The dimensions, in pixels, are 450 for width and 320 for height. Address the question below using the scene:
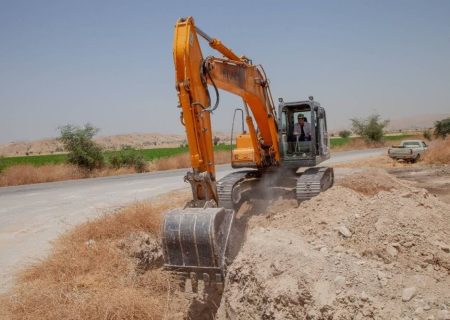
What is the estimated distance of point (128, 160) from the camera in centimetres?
2808

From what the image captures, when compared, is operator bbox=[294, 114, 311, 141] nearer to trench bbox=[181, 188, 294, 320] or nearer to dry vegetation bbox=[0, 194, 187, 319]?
trench bbox=[181, 188, 294, 320]

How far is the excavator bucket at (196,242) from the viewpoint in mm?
5430

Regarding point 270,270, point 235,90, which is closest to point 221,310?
point 270,270

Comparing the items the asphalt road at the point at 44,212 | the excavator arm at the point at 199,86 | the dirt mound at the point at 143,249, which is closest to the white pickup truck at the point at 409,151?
the asphalt road at the point at 44,212

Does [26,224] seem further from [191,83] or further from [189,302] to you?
[191,83]

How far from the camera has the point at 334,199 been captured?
291 inches

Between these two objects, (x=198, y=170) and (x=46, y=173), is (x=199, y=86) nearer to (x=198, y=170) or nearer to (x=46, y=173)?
(x=198, y=170)

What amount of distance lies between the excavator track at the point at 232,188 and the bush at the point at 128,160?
18750mm

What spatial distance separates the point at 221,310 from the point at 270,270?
3.21 ft

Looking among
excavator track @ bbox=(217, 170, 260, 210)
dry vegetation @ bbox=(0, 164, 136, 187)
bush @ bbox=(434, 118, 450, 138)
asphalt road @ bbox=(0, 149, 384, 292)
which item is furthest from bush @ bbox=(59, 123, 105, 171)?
bush @ bbox=(434, 118, 450, 138)

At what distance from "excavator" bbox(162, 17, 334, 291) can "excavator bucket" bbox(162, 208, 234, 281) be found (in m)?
0.01

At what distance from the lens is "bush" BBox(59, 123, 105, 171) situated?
2511cm

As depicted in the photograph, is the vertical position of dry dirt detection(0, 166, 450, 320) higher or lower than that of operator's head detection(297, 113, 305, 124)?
lower

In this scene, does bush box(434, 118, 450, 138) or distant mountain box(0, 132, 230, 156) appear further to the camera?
distant mountain box(0, 132, 230, 156)
